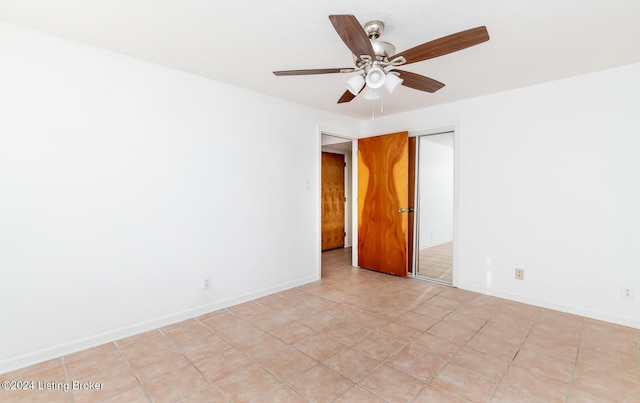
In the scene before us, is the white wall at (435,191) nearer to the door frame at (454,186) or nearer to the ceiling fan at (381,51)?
the door frame at (454,186)

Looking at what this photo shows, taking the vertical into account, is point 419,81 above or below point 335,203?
above

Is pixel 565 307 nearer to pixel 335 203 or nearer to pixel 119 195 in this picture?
pixel 335 203

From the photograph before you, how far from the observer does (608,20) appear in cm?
193

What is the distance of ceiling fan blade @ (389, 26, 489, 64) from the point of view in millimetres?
1527

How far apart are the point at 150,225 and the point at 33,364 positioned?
1.21m

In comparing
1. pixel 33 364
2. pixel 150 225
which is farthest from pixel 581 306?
pixel 33 364

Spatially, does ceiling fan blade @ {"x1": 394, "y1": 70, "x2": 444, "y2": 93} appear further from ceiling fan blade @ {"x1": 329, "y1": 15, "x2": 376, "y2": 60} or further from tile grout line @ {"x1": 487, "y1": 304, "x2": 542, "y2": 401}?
tile grout line @ {"x1": 487, "y1": 304, "x2": 542, "y2": 401}

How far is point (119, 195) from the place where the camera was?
2.47 m

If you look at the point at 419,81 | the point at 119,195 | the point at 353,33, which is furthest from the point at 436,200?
the point at 119,195

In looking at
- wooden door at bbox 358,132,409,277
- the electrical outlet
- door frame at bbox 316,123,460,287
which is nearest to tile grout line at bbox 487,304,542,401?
the electrical outlet

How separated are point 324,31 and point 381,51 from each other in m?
0.45

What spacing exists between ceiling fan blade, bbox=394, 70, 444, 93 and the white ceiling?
30 centimetres

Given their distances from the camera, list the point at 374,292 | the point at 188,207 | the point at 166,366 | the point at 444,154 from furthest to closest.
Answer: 1. the point at 444,154
2. the point at 374,292
3. the point at 188,207
4. the point at 166,366

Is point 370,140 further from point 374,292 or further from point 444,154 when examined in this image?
point 444,154
